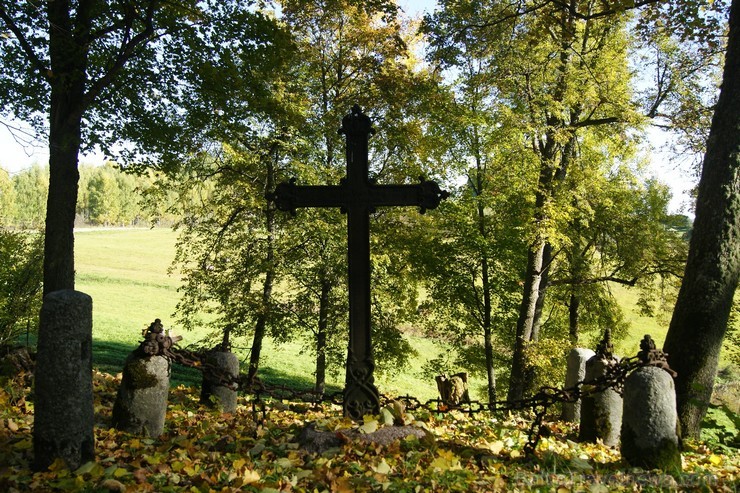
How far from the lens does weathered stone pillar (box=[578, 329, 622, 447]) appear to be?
5586 mm

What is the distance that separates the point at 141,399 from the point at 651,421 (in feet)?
15.3

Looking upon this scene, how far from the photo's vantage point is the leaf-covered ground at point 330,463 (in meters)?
3.60

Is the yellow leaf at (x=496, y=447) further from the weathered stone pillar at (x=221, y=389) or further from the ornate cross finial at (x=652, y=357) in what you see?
the weathered stone pillar at (x=221, y=389)

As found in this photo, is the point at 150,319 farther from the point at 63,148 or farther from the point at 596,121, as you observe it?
the point at 596,121

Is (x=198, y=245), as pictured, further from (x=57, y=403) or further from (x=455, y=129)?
(x=57, y=403)

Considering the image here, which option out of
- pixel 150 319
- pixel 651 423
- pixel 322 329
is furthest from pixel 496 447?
pixel 150 319

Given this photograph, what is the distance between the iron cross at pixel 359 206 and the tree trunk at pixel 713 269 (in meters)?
2.70

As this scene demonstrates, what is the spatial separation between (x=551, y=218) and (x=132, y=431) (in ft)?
34.5

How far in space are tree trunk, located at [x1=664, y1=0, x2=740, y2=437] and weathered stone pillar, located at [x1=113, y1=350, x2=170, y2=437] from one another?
5259mm

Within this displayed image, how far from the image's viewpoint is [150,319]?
2891 cm

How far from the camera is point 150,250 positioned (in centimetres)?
5659

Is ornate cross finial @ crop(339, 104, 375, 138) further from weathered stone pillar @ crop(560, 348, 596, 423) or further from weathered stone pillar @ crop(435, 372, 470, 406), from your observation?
weathered stone pillar @ crop(435, 372, 470, 406)

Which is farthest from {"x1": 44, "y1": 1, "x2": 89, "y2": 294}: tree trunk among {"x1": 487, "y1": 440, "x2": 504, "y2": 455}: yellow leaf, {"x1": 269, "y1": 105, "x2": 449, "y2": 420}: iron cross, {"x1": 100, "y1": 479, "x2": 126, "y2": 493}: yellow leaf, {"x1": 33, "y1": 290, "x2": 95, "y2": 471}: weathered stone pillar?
{"x1": 487, "y1": 440, "x2": 504, "y2": 455}: yellow leaf

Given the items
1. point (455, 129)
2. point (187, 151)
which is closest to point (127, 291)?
point (187, 151)
